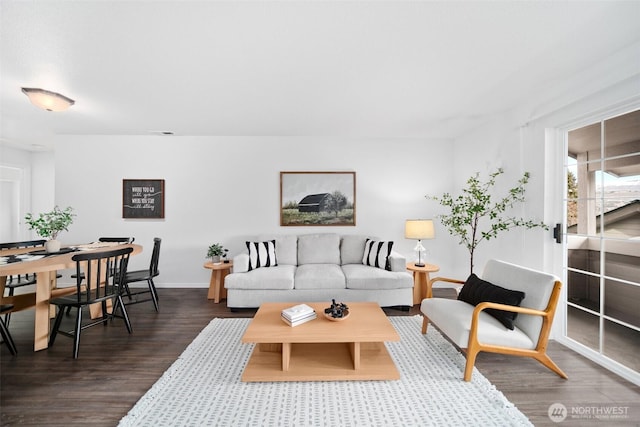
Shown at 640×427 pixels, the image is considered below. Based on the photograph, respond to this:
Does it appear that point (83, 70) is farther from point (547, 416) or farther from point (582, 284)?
point (582, 284)

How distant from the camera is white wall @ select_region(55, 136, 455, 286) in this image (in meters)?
4.25

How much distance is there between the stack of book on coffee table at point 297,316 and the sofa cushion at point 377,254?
1.62 meters

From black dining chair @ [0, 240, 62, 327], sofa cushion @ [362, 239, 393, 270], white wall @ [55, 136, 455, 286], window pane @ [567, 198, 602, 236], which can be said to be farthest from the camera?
white wall @ [55, 136, 455, 286]

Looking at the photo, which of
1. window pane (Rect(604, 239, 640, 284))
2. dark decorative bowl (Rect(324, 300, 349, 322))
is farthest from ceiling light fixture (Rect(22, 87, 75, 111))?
window pane (Rect(604, 239, 640, 284))

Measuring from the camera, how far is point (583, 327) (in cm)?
241

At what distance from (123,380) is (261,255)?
1964 millimetres

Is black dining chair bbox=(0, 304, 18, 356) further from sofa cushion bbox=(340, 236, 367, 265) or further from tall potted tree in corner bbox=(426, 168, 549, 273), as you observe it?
tall potted tree in corner bbox=(426, 168, 549, 273)

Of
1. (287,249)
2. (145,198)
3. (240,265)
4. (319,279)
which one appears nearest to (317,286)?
(319,279)

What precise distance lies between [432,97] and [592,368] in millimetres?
2741

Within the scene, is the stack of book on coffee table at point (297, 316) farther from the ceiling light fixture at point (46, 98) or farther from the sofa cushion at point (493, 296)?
the ceiling light fixture at point (46, 98)

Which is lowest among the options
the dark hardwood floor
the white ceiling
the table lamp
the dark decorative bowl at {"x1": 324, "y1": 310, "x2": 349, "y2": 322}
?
the dark hardwood floor

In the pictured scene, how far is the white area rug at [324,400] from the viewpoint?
1.59 m

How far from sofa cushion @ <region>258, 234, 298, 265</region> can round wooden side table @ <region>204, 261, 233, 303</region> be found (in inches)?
28.3

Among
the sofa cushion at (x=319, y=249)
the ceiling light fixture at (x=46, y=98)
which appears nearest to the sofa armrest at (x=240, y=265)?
the sofa cushion at (x=319, y=249)
